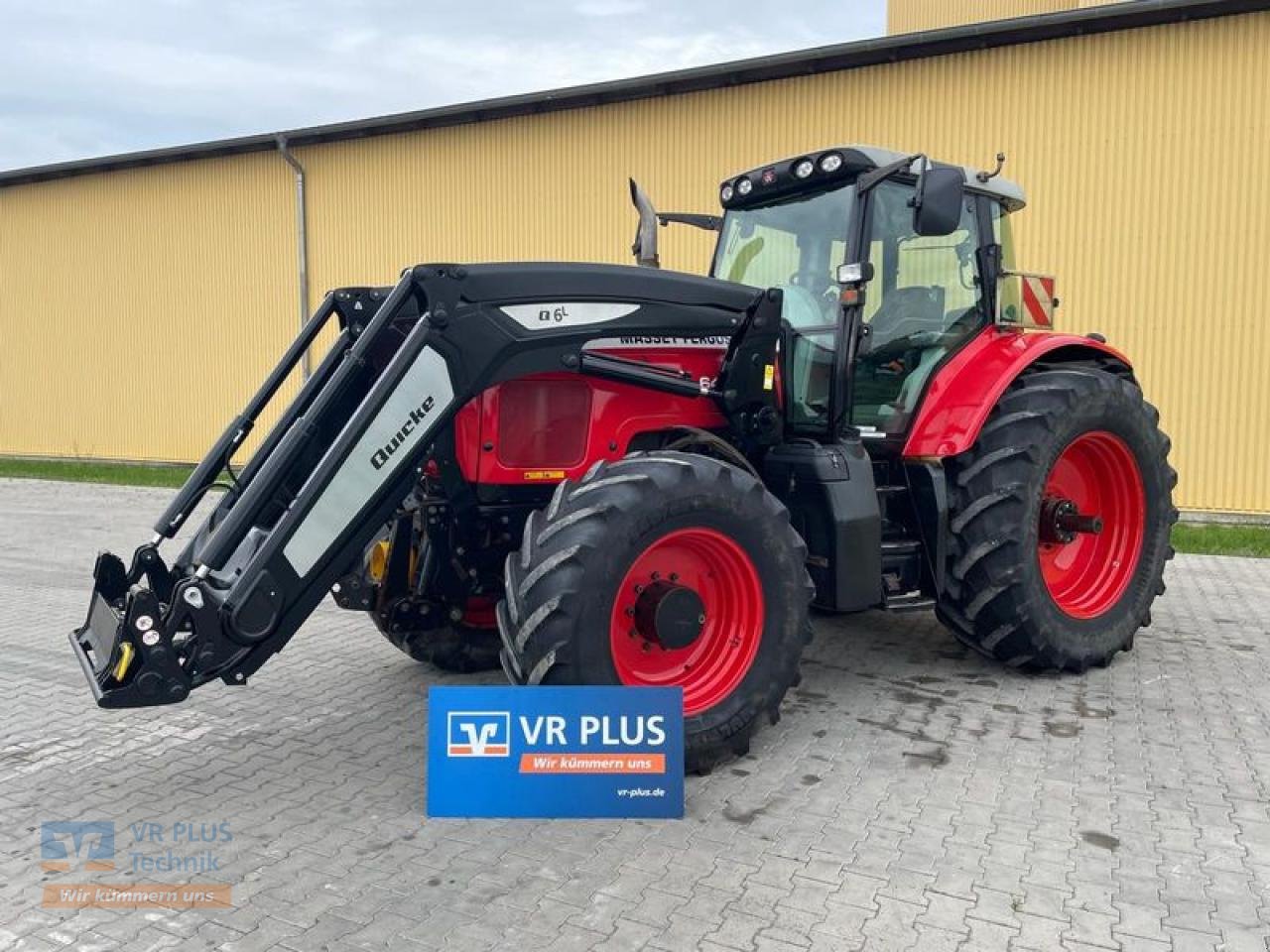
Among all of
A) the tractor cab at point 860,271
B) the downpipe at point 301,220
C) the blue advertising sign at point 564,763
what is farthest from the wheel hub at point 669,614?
the downpipe at point 301,220

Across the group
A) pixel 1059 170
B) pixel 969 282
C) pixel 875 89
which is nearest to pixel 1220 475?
pixel 1059 170

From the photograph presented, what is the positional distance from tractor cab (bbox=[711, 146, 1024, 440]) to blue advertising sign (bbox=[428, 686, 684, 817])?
197 centimetres

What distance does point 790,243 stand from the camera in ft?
17.4

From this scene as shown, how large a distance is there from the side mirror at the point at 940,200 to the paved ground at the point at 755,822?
2.12 meters

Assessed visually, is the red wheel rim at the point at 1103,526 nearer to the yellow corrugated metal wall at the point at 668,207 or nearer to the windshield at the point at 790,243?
the windshield at the point at 790,243

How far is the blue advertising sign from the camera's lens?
3.56 m

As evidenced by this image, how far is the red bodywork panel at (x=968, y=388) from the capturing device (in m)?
4.96

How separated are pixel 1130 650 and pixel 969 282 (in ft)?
7.02

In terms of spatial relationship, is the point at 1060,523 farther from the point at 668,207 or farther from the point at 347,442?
the point at 668,207

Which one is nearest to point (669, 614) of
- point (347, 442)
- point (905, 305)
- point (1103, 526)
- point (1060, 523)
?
point (347, 442)

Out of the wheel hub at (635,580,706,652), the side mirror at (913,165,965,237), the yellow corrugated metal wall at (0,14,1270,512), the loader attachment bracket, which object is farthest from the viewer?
the yellow corrugated metal wall at (0,14,1270,512)

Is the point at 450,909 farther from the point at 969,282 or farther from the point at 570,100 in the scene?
the point at 570,100

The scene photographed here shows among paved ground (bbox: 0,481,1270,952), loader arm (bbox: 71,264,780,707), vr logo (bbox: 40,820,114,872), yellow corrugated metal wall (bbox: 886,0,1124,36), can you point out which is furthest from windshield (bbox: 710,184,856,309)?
yellow corrugated metal wall (bbox: 886,0,1124,36)

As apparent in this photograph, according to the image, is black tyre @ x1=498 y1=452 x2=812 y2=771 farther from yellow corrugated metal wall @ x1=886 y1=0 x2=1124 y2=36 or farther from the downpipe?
yellow corrugated metal wall @ x1=886 y1=0 x2=1124 y2=36
